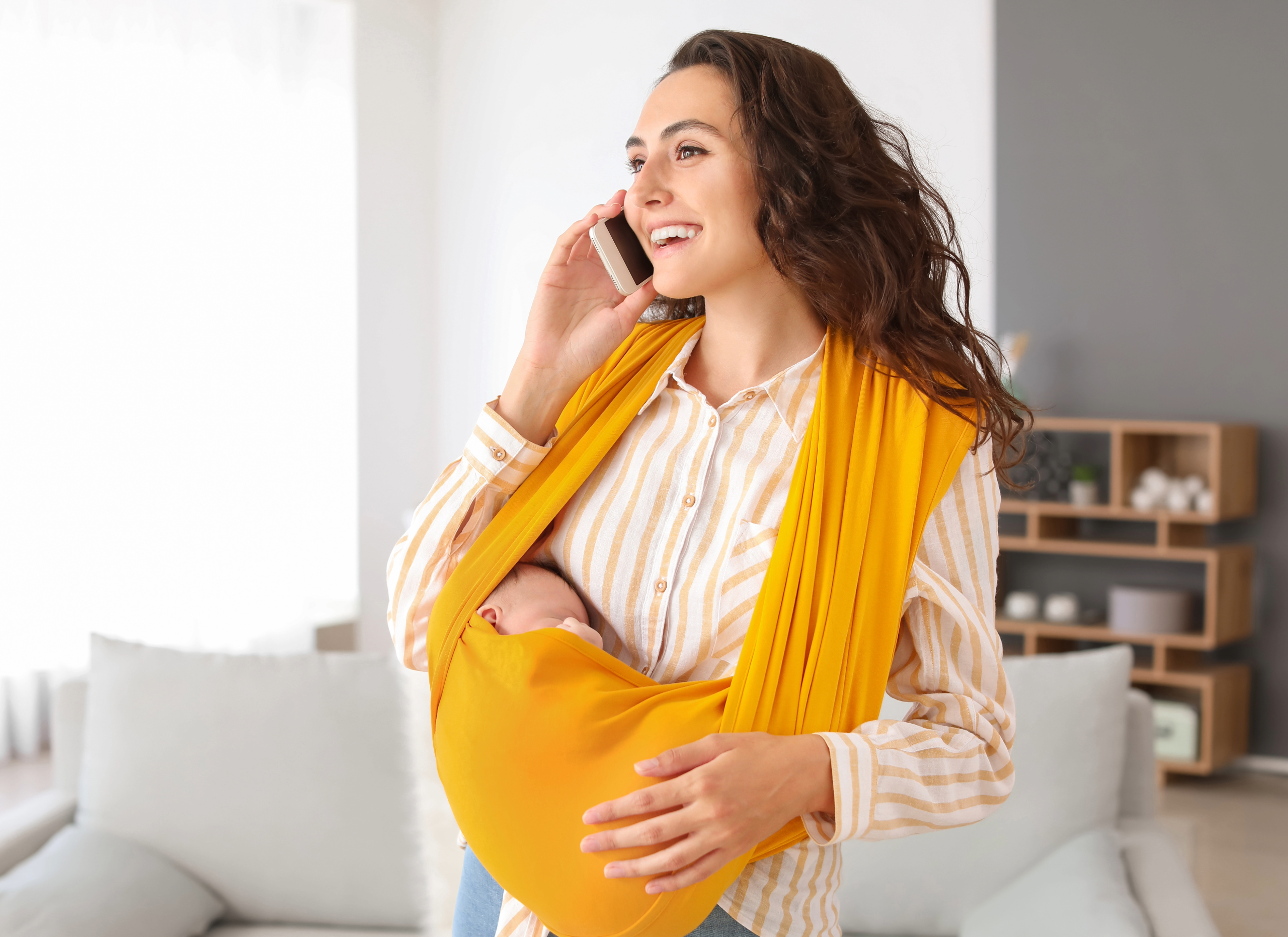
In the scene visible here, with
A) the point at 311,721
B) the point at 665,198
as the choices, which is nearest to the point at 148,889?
the point at 311,721

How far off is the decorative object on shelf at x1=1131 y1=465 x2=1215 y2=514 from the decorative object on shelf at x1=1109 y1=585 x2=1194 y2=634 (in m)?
0.30

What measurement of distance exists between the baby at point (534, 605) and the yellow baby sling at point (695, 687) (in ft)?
0.17

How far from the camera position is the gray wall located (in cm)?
390

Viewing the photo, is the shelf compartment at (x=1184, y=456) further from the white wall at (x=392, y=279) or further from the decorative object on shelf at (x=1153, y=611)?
the white wall at (x=392, y=279)

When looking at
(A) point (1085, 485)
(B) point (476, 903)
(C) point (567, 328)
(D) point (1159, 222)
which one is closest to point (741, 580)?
(C) point (567, 328)

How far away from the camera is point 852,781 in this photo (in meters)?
0.93

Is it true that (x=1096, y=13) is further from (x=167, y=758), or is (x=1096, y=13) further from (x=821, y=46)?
(x=167, y=758)

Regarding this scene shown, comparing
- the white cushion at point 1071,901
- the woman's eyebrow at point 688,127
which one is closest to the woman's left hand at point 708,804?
the woman's eyebrow at point 688,127

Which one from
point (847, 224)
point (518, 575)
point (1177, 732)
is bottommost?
point (1177, 732)

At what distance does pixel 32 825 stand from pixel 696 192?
1.74 metres

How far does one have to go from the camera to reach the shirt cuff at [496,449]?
3.67 feet

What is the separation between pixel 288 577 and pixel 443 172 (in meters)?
2.27

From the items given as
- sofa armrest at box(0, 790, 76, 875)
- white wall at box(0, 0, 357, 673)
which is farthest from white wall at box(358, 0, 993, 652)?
sofa armrest at box(0, 790, 76, 875)

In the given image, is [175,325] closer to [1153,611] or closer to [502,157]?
[502,157]
